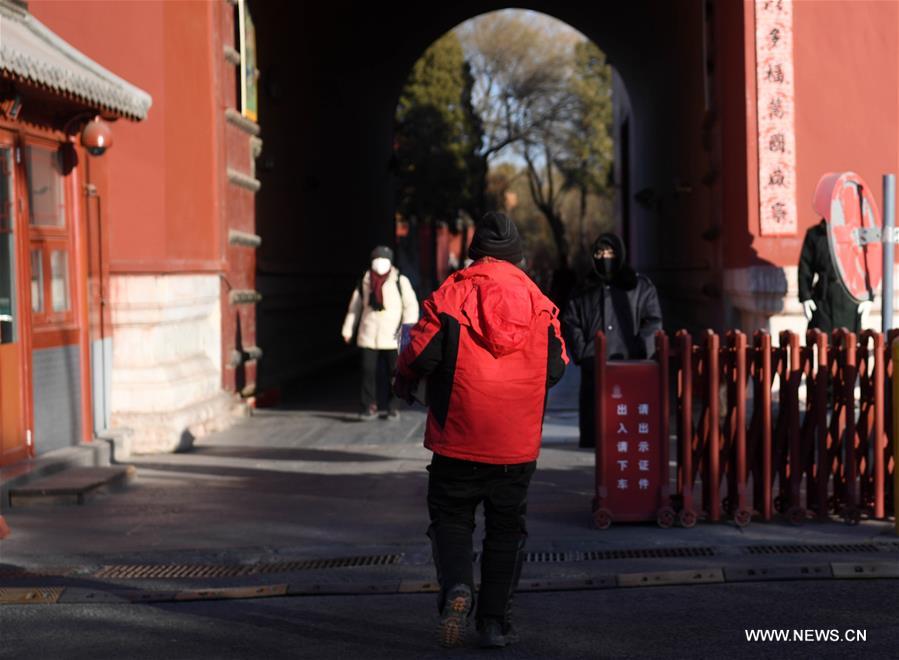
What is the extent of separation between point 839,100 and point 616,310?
4756mm

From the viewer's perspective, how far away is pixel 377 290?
13594mm

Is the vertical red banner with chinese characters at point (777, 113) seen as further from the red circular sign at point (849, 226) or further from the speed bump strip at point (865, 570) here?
the speed bump strip at point (865, 570)

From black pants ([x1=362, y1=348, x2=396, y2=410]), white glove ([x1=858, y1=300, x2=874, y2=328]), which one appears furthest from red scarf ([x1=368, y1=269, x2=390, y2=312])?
white glove ([x1=858, y1=300, x2=874, y2=328])

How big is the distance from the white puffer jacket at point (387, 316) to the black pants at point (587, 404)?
3268 mm

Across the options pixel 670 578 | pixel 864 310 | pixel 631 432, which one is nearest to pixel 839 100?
pixel 864 310

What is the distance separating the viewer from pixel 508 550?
214 inches

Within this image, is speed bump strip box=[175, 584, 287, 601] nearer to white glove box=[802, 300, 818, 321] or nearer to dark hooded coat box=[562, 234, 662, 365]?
dark hooded coat box=[562, 234, 662, 365]

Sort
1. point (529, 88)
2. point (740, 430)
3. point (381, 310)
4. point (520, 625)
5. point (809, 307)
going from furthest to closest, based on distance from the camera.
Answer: point (529, 88)
point (381, 310)
point (809, 307)
point (740, 430)
point (520, 625)

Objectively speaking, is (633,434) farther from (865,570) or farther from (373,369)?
(373,369)

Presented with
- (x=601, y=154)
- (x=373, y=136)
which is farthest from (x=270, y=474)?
Answer: (x=601, y=154)

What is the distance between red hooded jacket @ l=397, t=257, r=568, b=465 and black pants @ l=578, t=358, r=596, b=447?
14.2ft

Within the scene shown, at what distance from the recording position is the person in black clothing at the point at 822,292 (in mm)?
11812

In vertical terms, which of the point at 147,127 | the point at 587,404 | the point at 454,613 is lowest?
the point at 454,613

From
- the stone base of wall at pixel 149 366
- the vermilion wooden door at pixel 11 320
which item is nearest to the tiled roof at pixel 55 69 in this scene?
the vermilion wooden door at pixel 11 320
